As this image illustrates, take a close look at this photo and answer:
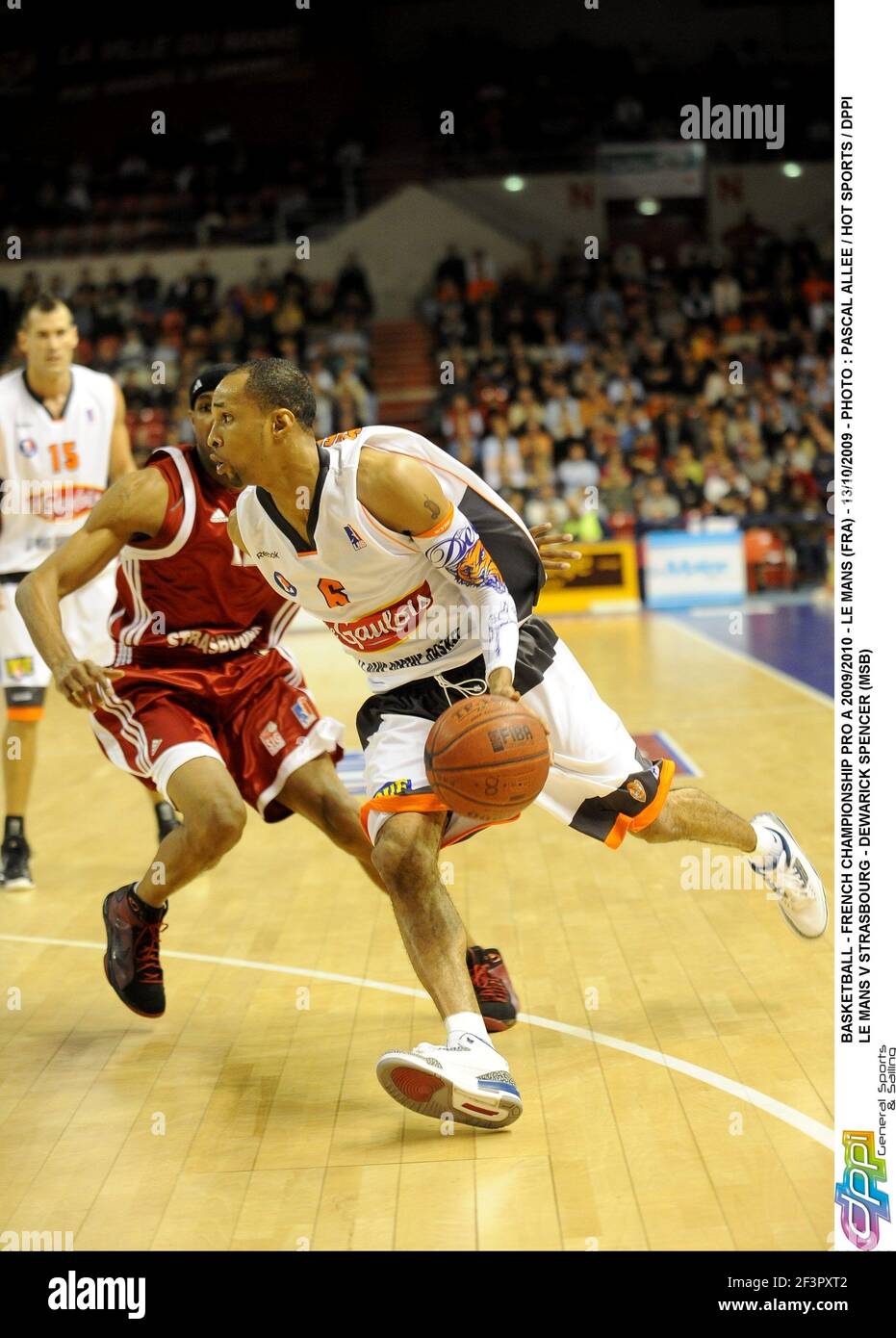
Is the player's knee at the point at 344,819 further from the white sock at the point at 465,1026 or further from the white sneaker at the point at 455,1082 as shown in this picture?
the white sneaker at the point at 455,1082

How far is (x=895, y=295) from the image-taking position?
2.75 m

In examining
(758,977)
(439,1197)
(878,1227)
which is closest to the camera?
(878,1227)

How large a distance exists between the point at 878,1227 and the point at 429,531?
6.04 feet

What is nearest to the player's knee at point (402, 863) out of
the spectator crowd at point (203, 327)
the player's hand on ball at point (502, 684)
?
the player's hand on ball at point (502, 684)

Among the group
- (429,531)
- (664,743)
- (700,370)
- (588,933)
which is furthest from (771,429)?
(429,531)

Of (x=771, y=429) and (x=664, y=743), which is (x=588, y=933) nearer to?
(x=664, y=743)

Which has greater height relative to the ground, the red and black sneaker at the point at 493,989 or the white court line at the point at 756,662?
the red and black sneaker at the point at 493,989

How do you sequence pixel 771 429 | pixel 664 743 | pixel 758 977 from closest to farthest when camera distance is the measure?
pixel 758 977 < pixel 664 743 < pixel 771 429

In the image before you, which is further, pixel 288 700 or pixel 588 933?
pixel 588 933

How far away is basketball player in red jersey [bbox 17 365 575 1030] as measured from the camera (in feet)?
13.5

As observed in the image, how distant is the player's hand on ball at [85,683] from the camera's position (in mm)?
3738

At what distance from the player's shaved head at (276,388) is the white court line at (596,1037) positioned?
1859 millimetres

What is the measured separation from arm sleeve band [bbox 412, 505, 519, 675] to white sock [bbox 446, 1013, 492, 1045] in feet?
2.75

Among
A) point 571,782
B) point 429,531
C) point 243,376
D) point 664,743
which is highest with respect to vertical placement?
point 243,376
